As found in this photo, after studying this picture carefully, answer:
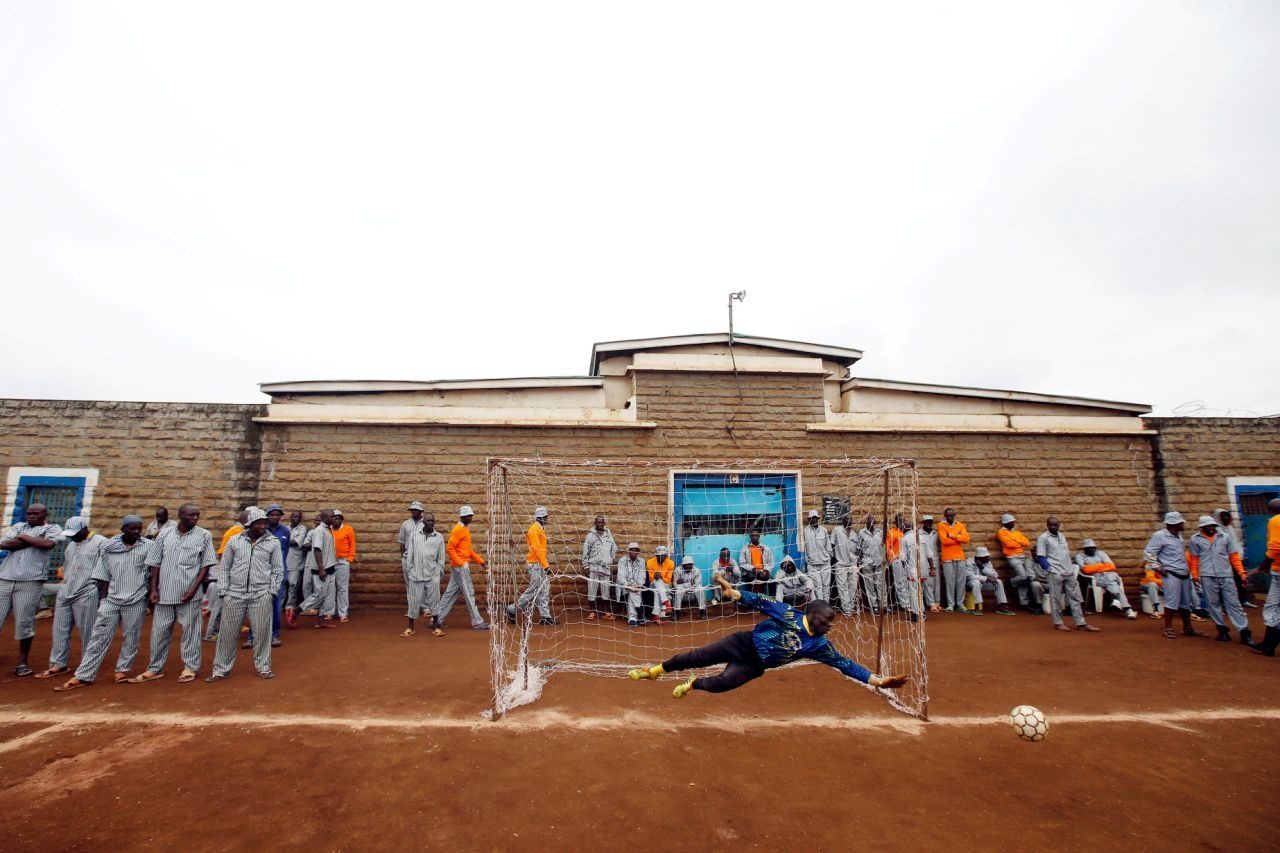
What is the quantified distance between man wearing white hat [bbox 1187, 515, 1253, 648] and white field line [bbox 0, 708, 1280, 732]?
3528 millimetres

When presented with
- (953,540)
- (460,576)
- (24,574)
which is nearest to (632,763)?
(460,576)

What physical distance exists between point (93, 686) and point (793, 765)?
741 cm

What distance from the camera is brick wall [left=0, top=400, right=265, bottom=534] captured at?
10648 mm

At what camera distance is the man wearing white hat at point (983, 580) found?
37.1ft

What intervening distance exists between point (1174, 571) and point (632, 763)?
30.6 ft

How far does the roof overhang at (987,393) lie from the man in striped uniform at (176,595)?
11.5 meters

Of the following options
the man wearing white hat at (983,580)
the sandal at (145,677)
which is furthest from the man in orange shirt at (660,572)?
the sandal at (145,677)

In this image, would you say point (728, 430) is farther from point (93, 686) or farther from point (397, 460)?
point (93, 686)

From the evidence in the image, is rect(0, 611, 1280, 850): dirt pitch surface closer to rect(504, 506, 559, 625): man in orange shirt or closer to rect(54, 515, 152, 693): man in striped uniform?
rect(54, 515, 152, 693): man in striped uniform

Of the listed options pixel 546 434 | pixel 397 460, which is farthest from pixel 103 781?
pixel 546 434

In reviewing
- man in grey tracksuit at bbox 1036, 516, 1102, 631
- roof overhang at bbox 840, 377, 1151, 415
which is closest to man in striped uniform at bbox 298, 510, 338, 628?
roof overhang at bbox 840, 377, 1151, 415

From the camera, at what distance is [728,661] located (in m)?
5.53

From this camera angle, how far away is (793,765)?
493 cm

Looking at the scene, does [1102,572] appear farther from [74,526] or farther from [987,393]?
[74,526]
